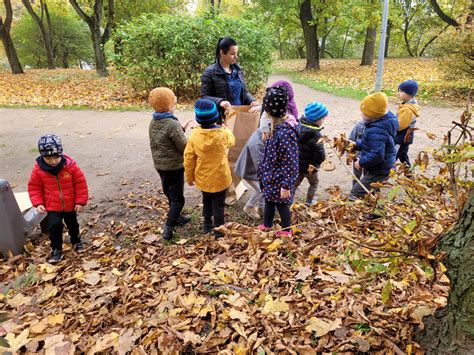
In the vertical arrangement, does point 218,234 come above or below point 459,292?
below

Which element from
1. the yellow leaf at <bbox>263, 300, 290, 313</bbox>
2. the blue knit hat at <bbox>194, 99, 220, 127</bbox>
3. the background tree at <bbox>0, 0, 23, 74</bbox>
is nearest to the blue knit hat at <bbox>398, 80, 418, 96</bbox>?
the blue knit hat at <bbox>194, 99, 220, 127</bbox>

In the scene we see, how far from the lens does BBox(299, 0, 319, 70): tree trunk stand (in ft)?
61.2

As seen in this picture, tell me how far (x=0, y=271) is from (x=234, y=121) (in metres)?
2.91

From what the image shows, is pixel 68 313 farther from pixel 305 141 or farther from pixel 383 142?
pixel 383 142

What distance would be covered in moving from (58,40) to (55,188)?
103 feet

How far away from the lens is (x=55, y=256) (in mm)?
3617

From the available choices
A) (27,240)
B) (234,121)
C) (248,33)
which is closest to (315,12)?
(248,33)

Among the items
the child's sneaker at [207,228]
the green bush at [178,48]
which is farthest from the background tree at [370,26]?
the child's sneaker at [207,228]

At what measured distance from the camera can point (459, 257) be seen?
5.19ft

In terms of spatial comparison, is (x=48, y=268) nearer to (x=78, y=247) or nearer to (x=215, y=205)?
(x=78, y=247)

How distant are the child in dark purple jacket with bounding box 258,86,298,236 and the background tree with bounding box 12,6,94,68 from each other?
30.6m

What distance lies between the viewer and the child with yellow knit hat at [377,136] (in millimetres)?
3553

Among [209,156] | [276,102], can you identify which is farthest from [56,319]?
[276,102]

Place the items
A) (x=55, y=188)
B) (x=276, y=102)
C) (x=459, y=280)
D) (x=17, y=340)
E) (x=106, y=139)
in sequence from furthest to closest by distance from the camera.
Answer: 1. (x=106, y=139)
2. (x=55, y=188)
3. (x=276, y=102)
4. (x=17, y=340)
5. (x=459, y=280)
